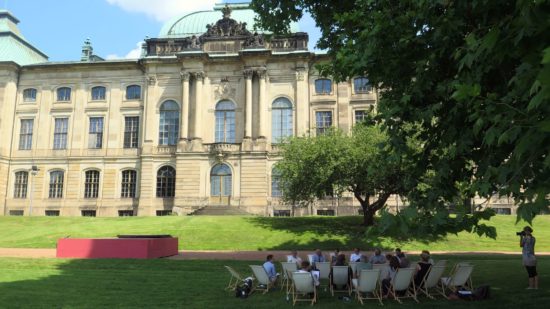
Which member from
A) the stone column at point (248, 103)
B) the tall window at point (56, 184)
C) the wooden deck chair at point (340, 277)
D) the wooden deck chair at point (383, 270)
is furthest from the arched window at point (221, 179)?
the wooden deck chair at point (383, 270)

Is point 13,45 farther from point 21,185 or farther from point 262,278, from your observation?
point 262,278

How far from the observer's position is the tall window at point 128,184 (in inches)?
1957

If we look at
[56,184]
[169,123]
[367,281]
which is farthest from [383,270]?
[56,184]

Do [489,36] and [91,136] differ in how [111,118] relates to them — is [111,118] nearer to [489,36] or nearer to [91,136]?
[91,136]

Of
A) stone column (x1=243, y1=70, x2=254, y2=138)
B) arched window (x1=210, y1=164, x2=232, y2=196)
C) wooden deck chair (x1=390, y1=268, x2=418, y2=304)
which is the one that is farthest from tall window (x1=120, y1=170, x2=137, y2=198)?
wooden deck chair (x1=390, y1=268, x2=418, y2=304)

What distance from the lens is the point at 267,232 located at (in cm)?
3098

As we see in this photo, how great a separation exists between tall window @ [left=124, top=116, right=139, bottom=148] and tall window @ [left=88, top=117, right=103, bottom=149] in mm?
2969

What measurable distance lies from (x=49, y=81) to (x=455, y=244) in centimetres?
4682

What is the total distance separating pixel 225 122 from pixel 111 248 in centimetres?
2893

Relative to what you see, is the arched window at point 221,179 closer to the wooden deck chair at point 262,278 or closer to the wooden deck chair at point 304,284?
the wooden deck chair at point 262,278

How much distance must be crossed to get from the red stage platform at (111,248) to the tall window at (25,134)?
115 feet

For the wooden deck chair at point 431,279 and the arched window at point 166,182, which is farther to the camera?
the arched window at point 166,182

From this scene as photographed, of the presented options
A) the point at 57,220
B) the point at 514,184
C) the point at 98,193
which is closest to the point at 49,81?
the point at 98,193

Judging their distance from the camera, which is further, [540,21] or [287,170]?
[287,170]
